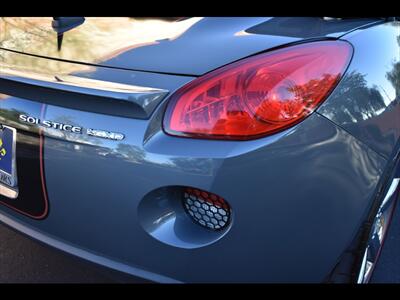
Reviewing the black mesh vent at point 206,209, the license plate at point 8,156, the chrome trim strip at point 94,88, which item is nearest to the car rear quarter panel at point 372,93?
the black mesh vent at point 206,209

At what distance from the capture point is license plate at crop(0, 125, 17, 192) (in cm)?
152

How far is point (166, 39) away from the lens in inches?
59.0

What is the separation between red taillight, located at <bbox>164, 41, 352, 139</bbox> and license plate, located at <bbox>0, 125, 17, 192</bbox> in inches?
23.5

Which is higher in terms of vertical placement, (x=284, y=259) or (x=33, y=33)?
(x=33, y=33)

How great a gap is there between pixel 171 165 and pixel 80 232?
0.44m

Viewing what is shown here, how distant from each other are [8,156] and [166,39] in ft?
2.32

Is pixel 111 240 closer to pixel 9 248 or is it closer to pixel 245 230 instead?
pixel 245 230

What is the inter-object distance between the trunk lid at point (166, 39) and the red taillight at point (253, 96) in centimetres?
7

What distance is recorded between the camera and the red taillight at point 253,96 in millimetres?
1299

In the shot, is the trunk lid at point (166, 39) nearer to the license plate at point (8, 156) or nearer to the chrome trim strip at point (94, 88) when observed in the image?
the chrome trim strip at point (94, 88)

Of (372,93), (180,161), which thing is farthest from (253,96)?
(372,93)

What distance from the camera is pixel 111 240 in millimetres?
1421

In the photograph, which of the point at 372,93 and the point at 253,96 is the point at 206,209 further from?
the point at 372,93
